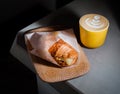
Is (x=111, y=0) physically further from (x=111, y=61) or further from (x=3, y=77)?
(x=3, y=77)

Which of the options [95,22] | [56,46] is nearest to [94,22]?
[95,22]

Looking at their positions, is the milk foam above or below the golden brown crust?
above

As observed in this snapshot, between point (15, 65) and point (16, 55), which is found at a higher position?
point (16, 55)

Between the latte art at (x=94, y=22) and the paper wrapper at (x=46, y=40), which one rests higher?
the latte art at (x=94, y=22)

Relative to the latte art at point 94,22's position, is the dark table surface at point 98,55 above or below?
below

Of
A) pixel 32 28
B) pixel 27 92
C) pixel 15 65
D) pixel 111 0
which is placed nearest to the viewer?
pixel 32 28

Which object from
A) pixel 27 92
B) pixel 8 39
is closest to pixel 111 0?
pixel 27 92
